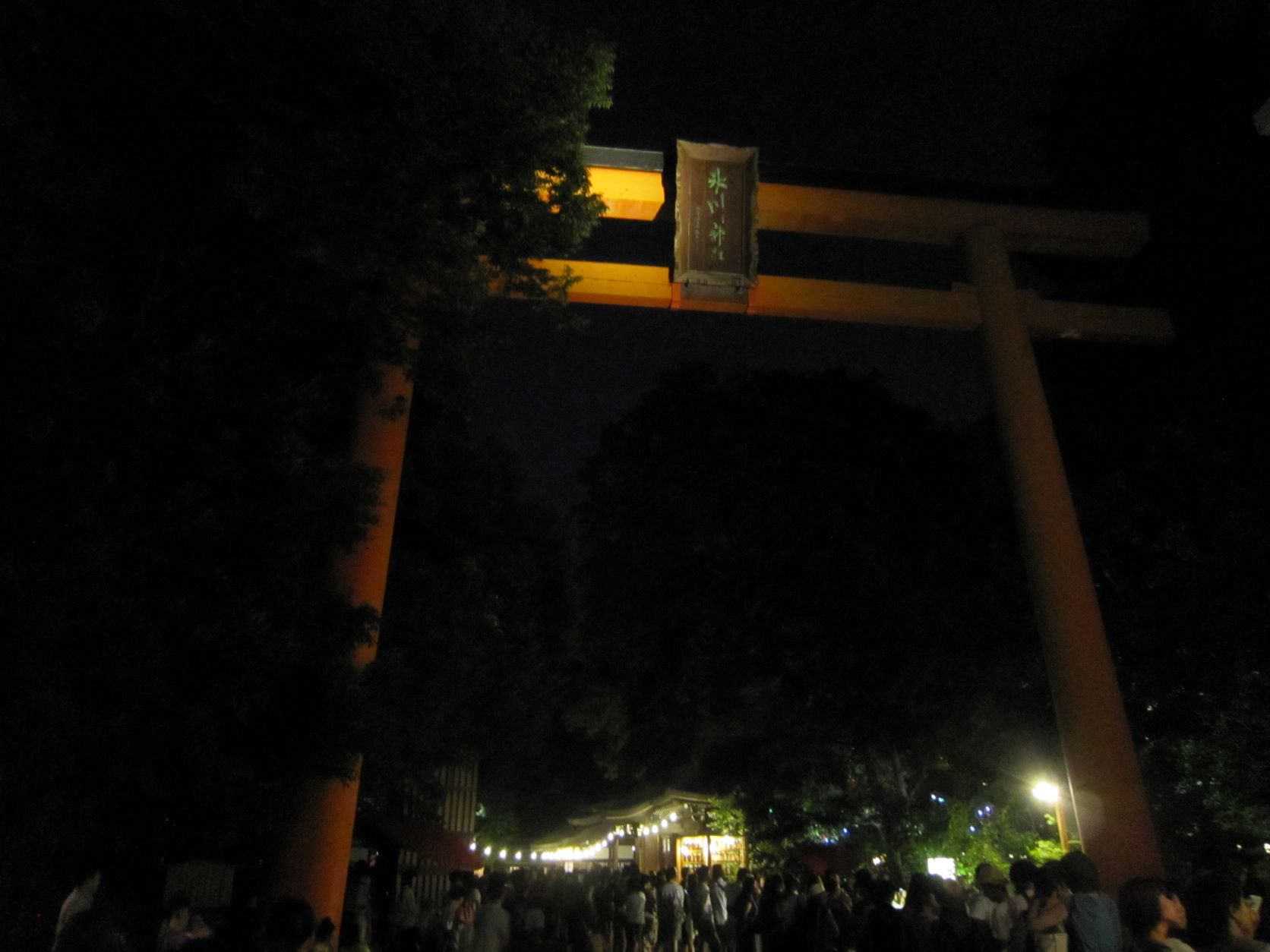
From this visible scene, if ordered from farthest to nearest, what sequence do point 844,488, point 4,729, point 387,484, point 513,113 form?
1. point 844,488
2. point 387,484
3. point 513,113
4. point 4,729

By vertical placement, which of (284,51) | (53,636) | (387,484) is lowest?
(53,636)

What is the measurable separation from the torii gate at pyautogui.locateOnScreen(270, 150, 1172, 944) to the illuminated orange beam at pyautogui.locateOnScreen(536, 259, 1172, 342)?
16 mm

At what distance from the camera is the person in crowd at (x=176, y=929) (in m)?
5.88

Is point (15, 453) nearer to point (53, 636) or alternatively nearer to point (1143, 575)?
point (53, 636)

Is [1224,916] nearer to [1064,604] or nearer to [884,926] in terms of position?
[884,926]

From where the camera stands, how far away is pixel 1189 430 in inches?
365

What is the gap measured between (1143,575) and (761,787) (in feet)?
33.1

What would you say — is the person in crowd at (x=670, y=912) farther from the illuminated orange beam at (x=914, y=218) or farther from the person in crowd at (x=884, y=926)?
the illuminated orange beam at (x=914, y=218)

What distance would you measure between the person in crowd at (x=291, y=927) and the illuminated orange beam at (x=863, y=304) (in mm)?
6680

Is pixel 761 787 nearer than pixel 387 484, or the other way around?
pixel 387 484

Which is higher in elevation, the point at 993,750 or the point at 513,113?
the point at 513,113

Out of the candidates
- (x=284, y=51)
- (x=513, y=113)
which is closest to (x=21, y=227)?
(x=284, y=51)

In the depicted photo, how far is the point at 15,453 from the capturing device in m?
4.67

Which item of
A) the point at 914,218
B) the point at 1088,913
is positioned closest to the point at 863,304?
the point at 914,218
